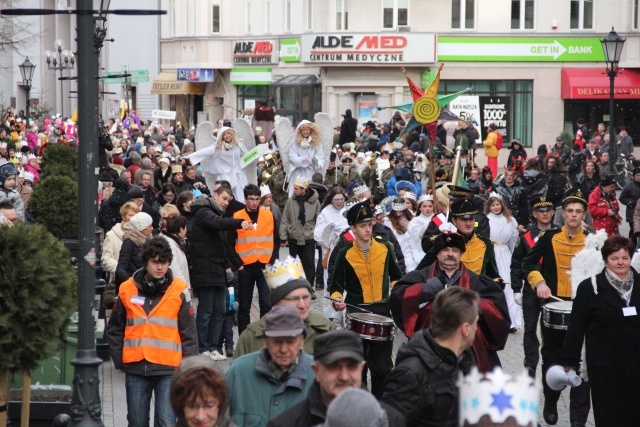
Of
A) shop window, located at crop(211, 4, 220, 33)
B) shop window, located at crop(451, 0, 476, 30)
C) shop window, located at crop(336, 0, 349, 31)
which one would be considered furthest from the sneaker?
shop window, located at crop(211, 4, 220, 33)

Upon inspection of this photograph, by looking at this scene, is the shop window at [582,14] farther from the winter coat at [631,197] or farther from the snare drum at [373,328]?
the snare drum at [373,328]

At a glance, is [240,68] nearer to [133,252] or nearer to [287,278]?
[133,252]

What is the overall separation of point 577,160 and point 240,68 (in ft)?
87.5

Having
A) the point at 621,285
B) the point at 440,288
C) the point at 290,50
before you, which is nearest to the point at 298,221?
the point at 621,285

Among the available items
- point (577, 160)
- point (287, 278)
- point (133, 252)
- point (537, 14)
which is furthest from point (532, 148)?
point (287, 278)

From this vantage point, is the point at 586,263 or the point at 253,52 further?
the point at 253,52

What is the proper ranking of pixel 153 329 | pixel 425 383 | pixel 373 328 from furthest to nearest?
1. pixel 373 328
2. pixel 153 329
3. pixel 425 383

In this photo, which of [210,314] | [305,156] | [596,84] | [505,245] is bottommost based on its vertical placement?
[210,314]

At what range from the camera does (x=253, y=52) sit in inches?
2173

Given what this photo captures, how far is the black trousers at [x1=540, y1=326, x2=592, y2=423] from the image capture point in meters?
9.71

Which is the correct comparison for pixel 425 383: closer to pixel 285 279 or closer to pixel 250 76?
pixel 285 279

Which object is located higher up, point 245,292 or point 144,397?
point 245,292

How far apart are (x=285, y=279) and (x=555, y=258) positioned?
379 centimetres

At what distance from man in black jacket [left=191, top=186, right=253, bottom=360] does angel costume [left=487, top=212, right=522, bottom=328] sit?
359 cm
